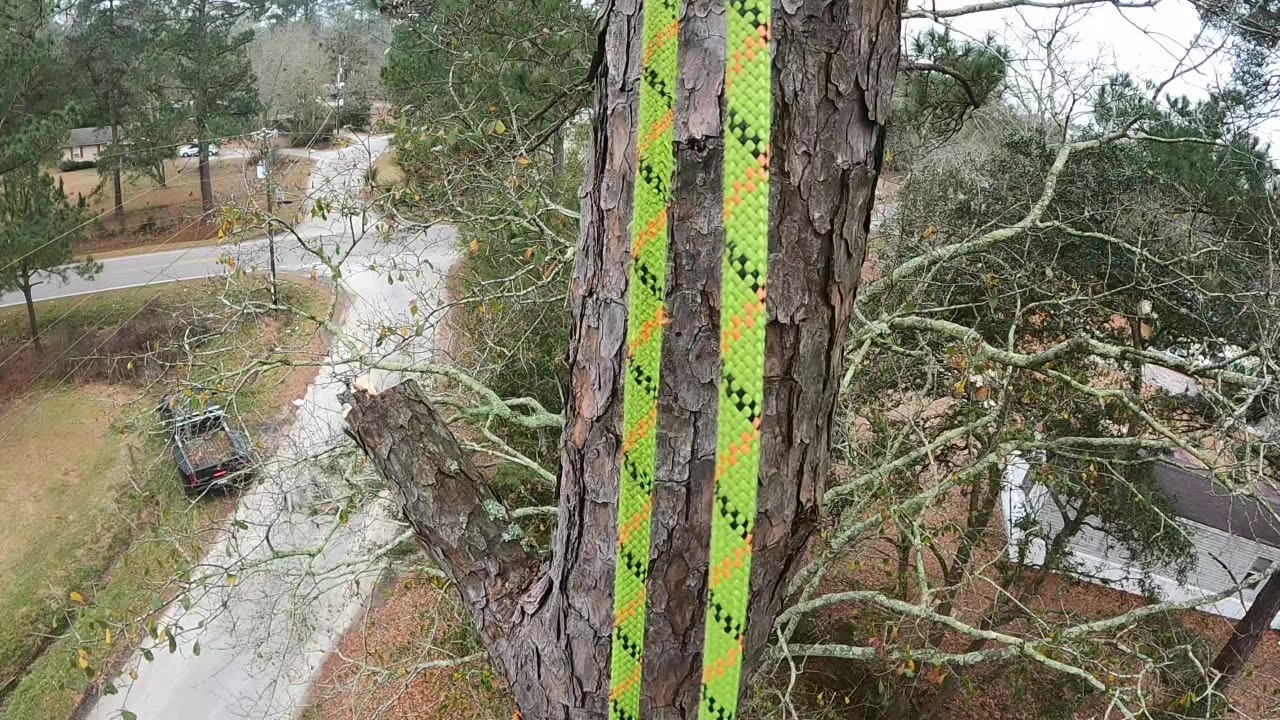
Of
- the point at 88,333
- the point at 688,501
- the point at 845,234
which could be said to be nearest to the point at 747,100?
the point at 845,234

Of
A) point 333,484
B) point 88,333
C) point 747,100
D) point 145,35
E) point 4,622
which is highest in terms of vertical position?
point 145,35

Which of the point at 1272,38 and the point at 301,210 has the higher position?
the point at 1272,38

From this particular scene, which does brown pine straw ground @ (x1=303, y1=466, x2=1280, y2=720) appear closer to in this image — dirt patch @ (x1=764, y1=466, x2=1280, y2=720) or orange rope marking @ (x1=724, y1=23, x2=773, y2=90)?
dirt patch @ (x1=764, y1=466, x2=1280, y2=720)

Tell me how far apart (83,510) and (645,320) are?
13354 millimetres

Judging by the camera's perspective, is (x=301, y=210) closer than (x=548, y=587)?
No

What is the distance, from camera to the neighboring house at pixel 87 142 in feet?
55.1

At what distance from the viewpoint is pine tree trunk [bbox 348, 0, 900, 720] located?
956 millimetres

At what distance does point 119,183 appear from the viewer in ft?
57.1

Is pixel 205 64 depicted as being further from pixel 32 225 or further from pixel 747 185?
pixel 747 185

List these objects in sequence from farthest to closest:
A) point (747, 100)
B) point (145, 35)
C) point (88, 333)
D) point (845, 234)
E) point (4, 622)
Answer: point (145, 35), point (88, 333), point (4, 622), point (845, 234), point (747, 100)

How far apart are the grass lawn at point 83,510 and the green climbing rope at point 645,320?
6326 millimetres

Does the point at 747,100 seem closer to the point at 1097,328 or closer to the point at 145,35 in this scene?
the point at 1097,328

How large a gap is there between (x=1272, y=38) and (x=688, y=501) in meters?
6.64

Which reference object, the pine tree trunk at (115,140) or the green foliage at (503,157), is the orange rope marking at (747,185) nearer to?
the green foliage at (503,157)
